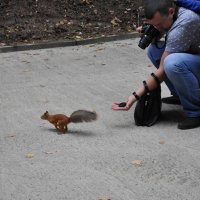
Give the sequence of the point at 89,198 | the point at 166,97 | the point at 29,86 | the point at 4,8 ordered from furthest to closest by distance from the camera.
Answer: the point at 4,8, the point at 29,86, the point at 166,97, the point at 89,198

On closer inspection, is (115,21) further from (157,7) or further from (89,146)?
(89,146)

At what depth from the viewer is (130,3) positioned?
1088 centimetres

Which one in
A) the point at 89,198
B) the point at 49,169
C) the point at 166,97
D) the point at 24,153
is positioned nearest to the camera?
the point at 89,198

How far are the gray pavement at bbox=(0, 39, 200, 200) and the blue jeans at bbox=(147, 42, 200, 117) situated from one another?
0.23 metres

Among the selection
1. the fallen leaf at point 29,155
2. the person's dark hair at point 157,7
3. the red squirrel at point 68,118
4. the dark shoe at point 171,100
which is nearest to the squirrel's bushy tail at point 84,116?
the red squirrel at point 68,118

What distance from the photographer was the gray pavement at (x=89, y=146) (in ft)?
11.9

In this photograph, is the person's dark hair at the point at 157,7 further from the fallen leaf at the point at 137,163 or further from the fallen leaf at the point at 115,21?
the fallen leaf at the point at 115,21

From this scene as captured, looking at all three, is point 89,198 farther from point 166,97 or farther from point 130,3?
point 130,3

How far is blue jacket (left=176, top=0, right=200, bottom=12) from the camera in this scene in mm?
4555

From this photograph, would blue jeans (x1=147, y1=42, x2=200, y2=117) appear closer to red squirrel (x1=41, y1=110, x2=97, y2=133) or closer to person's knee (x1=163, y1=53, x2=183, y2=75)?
person's knee (x1=163, y1=53, x2=183, y2=75)

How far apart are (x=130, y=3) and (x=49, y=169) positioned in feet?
24.1

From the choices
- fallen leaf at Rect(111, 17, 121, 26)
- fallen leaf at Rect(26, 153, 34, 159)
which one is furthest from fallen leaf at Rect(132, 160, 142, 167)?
fallen leaf at Rect(111, 17, 121, 26)

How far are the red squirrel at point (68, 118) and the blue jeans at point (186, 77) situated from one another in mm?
724

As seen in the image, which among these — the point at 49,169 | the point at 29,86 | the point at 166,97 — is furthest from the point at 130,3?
the point at 49,169
